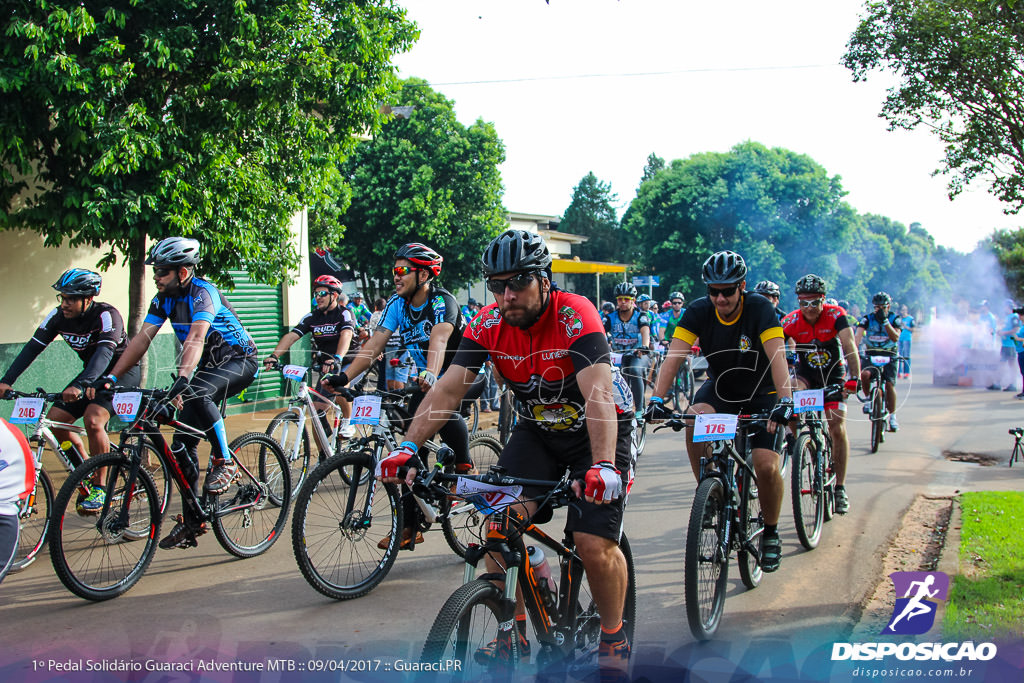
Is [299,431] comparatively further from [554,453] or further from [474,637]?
[474,637]

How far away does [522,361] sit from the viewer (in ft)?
12.0

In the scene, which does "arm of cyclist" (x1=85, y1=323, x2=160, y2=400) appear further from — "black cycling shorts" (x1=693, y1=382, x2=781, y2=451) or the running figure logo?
the running figure logo

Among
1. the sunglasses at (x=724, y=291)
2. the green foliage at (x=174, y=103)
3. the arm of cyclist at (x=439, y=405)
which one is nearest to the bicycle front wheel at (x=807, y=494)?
the sunglasses at (x=724, y=291)

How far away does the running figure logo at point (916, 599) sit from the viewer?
176 inches

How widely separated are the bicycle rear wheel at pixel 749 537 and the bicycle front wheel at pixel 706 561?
1.35 ft

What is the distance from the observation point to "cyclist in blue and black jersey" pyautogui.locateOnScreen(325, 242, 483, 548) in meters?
5.64

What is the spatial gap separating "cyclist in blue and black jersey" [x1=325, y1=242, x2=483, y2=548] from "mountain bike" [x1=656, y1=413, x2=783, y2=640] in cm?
167

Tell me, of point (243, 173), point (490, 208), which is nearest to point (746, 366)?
point (243, 173)

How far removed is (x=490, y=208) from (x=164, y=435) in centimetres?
2781

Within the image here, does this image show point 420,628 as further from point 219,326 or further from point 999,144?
point 999,144

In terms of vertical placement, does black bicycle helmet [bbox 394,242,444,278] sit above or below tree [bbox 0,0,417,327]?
below

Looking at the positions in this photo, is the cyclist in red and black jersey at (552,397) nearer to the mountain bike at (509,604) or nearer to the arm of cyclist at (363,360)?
the mountain bike at (509,604)

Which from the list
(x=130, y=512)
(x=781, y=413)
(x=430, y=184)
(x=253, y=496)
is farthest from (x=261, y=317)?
(x=430, y=184)

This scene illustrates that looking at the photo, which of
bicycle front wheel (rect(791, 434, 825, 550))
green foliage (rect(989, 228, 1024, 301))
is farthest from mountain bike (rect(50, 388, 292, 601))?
green foliage (rect(989, 228, 1024, 301))
